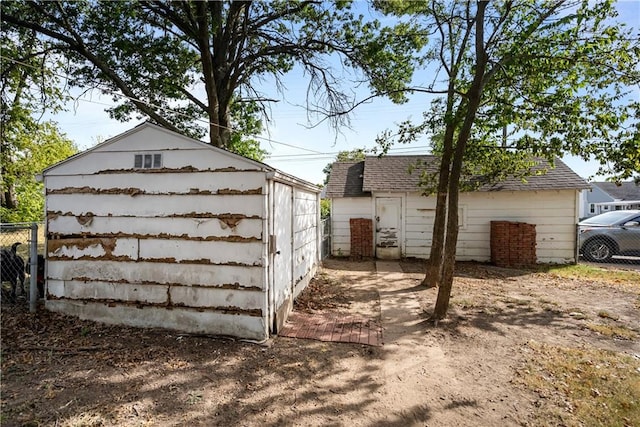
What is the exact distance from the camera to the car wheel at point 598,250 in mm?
10844

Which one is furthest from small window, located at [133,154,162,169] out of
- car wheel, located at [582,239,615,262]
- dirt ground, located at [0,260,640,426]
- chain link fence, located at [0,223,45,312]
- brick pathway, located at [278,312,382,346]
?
car wheel, located at [582,239,615,262]

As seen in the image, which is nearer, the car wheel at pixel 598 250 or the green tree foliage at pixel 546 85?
the green tree foliage at pixel 546 85

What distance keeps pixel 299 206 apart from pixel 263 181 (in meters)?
2.36

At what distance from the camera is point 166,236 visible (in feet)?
15.8

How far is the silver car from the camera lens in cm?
1032

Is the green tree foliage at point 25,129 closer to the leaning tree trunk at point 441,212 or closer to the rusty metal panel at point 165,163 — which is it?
the rusty metal panel at point 165,163

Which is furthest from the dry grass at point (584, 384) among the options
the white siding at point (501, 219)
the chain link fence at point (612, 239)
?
the chain link fence at point (612, 239)

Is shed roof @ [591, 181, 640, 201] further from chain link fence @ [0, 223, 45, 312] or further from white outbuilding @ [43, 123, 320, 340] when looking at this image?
chain link fence @ [0, 223, 45, 312]

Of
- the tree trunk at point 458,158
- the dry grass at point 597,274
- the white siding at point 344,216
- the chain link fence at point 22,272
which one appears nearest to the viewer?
the chain link fence at point 22,272

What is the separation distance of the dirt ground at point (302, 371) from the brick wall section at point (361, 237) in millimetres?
5553

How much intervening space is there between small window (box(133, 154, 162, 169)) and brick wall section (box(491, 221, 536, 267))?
10307mm

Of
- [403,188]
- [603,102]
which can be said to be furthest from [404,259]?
[603,102]

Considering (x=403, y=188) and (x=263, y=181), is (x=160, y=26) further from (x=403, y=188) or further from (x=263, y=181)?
(x=403, y=188)

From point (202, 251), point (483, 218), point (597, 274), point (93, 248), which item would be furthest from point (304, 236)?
point (597, 274)
